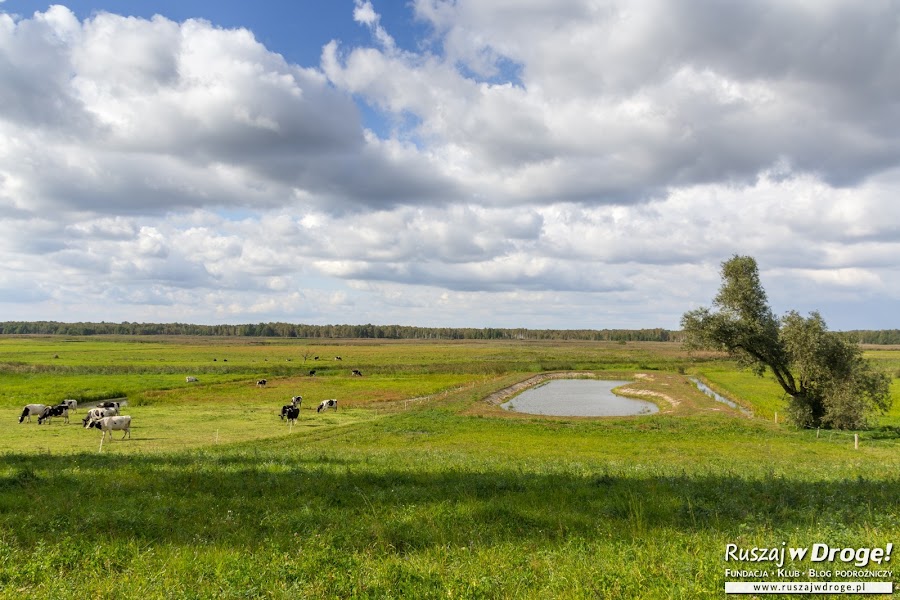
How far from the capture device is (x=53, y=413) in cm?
4906

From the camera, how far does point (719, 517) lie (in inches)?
432

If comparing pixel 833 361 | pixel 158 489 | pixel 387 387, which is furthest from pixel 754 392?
pixel 158 489

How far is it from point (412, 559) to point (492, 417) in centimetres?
4437

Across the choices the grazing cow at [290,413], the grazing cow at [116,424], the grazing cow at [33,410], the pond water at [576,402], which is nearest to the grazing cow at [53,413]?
the grazing cow at [33,410]

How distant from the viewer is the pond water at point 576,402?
2431 inches

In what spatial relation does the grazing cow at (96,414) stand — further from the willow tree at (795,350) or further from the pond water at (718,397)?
the pond water at (718,397)

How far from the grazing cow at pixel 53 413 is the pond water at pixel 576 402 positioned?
45317 millimetres

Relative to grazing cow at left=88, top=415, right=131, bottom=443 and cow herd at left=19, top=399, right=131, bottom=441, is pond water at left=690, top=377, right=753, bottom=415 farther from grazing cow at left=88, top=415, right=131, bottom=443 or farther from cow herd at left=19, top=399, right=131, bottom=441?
cow herd at left=19, top=399, right=131, bottom=441

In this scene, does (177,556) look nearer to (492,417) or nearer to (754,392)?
(492,417)

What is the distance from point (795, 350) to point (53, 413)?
66027mm

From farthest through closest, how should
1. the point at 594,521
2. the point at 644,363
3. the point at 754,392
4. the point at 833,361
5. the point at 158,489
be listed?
the point at 644,363, the point at 754,392, the point at 833,361, the point at 158,489, the point at 594,521

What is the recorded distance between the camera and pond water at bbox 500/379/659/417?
61750 millimetres

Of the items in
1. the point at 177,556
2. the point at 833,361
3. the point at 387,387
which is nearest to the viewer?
the point at 177,556

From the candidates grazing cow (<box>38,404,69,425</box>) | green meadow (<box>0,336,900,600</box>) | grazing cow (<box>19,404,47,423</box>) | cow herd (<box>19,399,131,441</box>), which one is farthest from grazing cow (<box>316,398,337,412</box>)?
green meadow (<box>0,336,900,600</box>)
